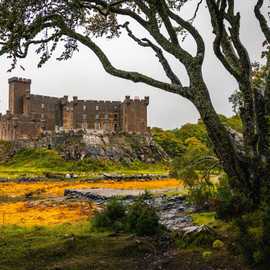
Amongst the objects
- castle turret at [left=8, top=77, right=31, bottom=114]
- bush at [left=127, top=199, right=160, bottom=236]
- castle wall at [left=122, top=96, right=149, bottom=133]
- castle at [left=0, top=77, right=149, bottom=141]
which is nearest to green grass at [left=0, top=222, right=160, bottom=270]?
bush at [left=127, top=199, right=160, bottom=236]

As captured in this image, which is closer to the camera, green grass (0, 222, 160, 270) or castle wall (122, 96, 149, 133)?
green grass (0, 222, 160, 270)

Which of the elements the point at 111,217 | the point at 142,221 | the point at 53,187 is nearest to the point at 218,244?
the point at 142,221

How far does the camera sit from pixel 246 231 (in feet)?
40.4

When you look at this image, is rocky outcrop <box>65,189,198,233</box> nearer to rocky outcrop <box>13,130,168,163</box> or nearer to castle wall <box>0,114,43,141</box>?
rocky outcrop <box>13,130,168,163</box>

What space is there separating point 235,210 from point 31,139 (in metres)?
94.9

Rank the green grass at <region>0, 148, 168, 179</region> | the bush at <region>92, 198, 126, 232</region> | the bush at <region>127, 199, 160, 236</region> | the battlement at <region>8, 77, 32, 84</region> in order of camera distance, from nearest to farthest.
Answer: the bush at <region>127, 199, 160, 236</region>, the bush at <region>92, 198, 126, 232</region>, the green grass at <region>0, 148, 168, 179</region>, the battlement at <region>8, 77, 32, 84</region>

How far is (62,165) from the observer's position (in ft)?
296

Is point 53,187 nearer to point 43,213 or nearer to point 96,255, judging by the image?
point 43,213

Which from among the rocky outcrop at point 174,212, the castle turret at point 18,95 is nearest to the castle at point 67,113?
the castle turret at point 18,95

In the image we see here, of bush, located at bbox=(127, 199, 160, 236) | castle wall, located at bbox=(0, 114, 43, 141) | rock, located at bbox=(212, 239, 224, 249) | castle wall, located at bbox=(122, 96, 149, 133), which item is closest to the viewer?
rock, located at bbox=(212, 239, 224, 249)

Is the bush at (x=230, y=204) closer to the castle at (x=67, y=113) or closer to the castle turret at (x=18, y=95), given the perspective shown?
the castle at (x=67, y=113)

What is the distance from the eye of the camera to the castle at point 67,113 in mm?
115625

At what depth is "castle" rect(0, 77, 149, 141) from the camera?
115625 mm

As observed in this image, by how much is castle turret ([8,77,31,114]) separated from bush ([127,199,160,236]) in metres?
103
